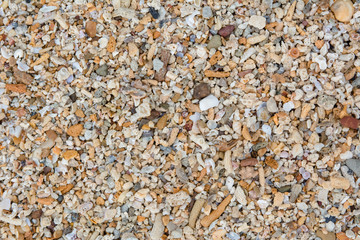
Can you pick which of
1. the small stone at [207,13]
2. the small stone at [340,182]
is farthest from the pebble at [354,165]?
the small stone at [207,13]

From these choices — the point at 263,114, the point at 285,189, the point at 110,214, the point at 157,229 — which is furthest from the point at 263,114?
the point at 110,214

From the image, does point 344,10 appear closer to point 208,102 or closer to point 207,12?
point 207,12

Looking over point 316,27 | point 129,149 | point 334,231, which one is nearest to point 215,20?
point 316,27

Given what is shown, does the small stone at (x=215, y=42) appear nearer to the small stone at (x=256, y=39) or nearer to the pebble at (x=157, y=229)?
the small stone at (x=256, y=39)

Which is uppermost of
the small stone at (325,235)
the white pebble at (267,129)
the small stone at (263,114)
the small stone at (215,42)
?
the small stone at (215,42)

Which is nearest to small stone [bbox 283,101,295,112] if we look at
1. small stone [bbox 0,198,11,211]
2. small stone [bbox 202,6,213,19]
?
small stone [bbox 202,6,213,19]

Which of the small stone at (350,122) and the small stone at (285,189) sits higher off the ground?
the small stone at (350,122)
